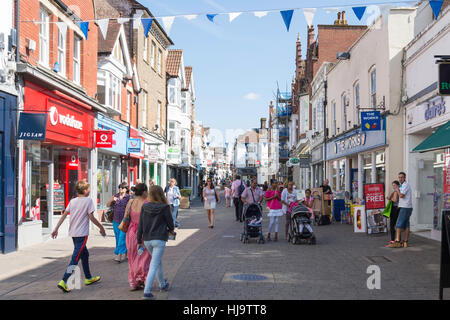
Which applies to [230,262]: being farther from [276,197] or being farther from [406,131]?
[406,131]

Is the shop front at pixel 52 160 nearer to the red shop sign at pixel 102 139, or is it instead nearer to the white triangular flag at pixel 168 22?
the red shop sign at pixel 102 139

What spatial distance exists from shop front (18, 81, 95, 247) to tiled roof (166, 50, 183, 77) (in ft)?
61.5

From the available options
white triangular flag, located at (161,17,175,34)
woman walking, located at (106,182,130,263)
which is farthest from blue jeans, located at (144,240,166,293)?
white triangular flag, located at (161,17,175,34)

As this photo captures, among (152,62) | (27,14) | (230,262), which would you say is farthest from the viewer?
(152,62)

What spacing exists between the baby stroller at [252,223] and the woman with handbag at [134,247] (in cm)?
550

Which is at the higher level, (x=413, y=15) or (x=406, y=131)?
(x=413, y=15)

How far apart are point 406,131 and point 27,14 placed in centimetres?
1182

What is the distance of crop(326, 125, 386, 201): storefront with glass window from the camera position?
17469 millimetres

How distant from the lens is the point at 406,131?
15.4m

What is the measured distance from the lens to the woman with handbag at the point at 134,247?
7.07 metres

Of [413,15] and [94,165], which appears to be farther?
[94,165]

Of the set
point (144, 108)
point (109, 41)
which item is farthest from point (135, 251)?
point (144, 108)

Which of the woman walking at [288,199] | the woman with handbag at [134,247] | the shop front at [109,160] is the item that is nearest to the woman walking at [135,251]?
the woman with handbag at [134,247]
